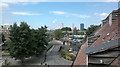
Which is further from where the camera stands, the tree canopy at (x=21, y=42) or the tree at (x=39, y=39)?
the tree at (x=39, y=39)

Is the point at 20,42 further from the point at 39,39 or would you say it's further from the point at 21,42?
the point at 39,39

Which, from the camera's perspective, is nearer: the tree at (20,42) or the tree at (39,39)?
the tree at (20,42)

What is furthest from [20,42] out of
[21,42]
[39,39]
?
[39,39]

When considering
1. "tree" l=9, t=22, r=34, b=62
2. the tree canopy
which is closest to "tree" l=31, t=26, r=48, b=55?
the tree canopy

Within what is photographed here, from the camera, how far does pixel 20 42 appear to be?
36.8ft

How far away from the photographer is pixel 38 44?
46.3 ft

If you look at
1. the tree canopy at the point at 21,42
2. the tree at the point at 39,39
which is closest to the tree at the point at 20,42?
the tree canopy at the point at 21,42

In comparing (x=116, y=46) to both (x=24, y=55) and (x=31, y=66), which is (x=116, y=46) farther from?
(x=24, y=55)

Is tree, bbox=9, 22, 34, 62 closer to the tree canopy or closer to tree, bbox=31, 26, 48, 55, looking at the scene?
the tree canopy

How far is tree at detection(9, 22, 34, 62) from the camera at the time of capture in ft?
36.5

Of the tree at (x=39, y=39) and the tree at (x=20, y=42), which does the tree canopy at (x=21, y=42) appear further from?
the tree at (x=39, y=39)

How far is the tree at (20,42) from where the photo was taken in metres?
11.1

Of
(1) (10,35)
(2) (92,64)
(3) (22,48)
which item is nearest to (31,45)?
(3) (22,48)

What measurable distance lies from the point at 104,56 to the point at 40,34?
13523 millimetres
